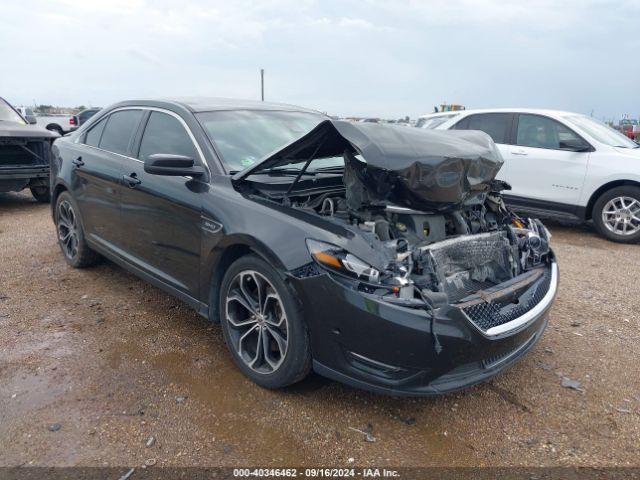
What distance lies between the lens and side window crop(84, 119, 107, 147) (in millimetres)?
4641

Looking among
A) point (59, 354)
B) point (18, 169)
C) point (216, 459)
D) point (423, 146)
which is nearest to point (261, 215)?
point (423, 146)

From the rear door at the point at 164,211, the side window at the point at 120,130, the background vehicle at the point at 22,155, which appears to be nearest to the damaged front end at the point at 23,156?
the background vehicle at the point at 22,155

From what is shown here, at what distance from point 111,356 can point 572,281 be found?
13.8 feet

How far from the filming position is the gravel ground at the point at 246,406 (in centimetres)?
245

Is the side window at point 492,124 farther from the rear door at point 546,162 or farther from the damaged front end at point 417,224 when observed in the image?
the damaged front end at point 417,224

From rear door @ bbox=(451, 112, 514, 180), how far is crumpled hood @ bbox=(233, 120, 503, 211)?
4291 mm

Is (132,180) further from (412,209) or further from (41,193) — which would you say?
(41,193)

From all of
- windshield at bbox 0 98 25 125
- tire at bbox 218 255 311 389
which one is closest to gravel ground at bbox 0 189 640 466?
tire at bbox 218 255 311 389

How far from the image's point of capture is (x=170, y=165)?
313 cm

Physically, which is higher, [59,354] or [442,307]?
[442,307]

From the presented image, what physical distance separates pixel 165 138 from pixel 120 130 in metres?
0.82

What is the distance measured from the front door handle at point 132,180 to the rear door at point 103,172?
125mm

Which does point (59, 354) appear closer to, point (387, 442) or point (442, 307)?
point (387, 442)

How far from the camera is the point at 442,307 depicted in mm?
2389
